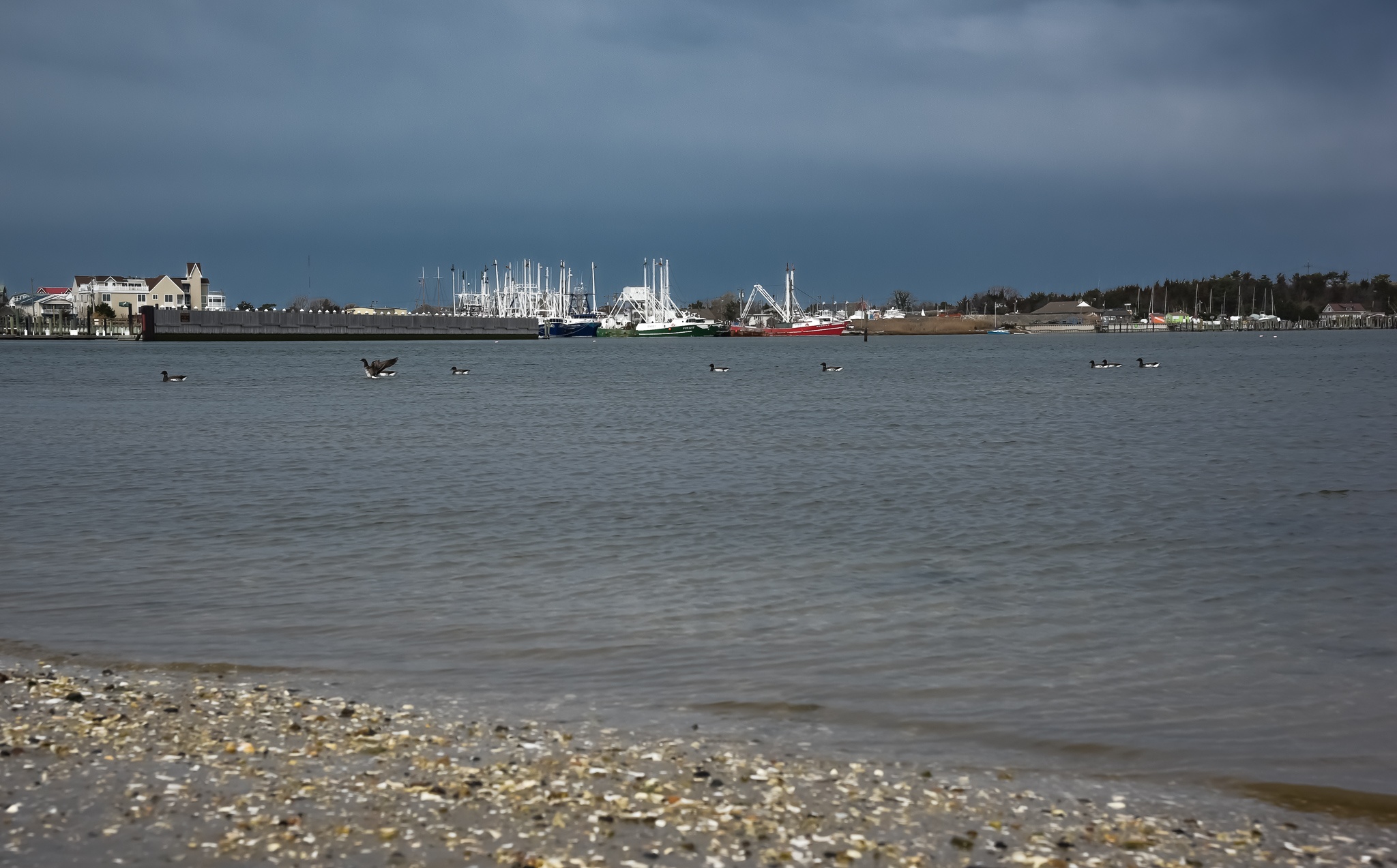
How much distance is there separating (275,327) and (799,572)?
183888 millimetres

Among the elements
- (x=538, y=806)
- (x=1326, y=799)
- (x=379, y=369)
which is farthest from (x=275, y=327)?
(x=1326, y=799)

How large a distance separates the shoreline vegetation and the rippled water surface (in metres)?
0.85

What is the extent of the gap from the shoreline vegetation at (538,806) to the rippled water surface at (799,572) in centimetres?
85

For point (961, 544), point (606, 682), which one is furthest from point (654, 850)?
point (961, 544)

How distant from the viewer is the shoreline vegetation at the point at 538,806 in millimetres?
5789

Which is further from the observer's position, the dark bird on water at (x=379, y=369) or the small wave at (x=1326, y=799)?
the dark bird on water at (x=379, y=369)

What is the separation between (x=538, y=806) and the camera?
20.8 ft

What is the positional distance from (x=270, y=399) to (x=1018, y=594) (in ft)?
142

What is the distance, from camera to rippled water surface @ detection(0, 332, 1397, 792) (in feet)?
28.6

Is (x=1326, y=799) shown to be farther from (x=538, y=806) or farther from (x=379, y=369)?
(x=379, y=369)

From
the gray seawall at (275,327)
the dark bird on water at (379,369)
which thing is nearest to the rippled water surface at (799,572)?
the dark bird on water at (379,369)

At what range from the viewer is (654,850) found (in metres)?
5.83

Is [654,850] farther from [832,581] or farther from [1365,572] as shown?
[1365,572]

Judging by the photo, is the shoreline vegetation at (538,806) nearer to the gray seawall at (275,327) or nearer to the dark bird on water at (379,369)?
the dark bird on water at (379,369)
